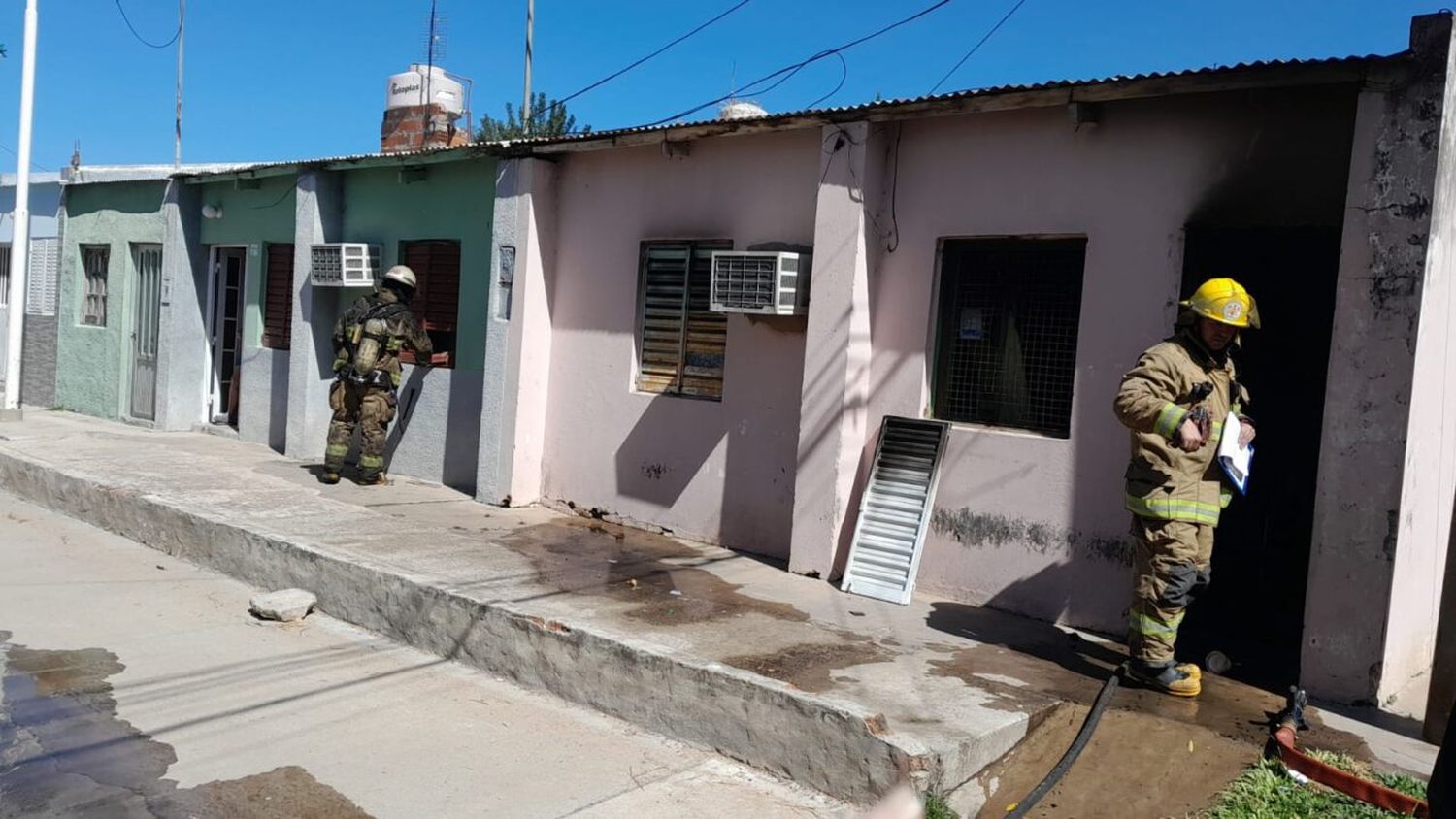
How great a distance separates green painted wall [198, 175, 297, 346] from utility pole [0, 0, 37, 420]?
235 centimetres

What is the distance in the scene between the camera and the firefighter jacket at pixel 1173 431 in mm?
4969

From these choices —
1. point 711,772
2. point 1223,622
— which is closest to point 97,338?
point 711,772

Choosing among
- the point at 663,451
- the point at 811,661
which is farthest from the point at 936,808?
the point at 663,451

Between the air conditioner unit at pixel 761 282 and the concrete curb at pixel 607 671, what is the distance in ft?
9.04

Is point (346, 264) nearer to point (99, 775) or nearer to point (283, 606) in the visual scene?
point (283, 606)

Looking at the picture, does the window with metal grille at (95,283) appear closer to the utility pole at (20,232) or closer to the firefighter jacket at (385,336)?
the utility pole at (20,232)

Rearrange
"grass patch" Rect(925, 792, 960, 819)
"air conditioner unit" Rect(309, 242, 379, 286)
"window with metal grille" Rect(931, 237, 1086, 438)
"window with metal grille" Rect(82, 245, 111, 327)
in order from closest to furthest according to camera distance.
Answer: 1. "grass patch" Rect(925, 792, 960, 819)
2. "window with metal grille" Rect(931, 237, 1086, 438)
3. "air conditioner unit" Rect(309, 242, 379, 286)
4. "window with metal grille" Rect(82, 245, 111, 327)

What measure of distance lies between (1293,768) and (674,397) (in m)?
5.36

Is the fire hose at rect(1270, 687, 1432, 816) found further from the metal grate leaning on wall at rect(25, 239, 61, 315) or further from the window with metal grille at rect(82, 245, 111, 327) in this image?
the metal grate leaning on wall at rect(25, 239, 61, 315)

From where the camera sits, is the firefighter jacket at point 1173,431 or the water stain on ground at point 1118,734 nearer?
the water stain on ground at point 1118,734

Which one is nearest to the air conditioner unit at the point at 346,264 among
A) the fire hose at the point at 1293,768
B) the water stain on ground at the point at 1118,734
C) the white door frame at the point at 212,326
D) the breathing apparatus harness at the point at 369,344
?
the breathing apparatus harness at the point at 369,344

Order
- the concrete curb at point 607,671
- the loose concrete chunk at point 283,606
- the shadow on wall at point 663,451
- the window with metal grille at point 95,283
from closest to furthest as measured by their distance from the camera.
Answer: the concrete curb at point 607,671 → the loose concrete chunk at point 283,606 → the shadow on wall at point 663,451 → the window with metal grille at point 95,283

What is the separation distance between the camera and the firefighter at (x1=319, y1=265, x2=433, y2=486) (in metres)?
10.0

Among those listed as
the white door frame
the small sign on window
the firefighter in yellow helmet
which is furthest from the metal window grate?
the white door frame
